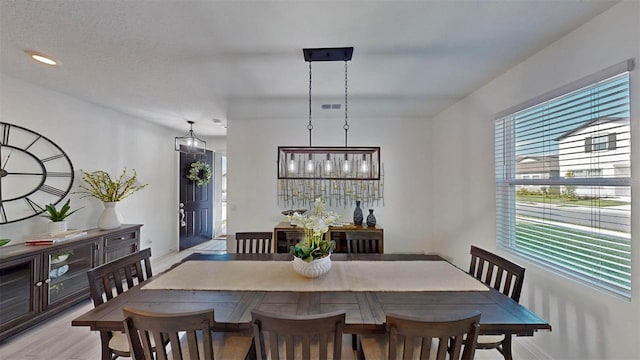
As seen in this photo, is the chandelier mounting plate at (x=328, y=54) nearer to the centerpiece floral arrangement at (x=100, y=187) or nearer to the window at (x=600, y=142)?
the window at (x=600, y=142)

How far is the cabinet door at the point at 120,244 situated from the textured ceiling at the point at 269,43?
1839 millimetres

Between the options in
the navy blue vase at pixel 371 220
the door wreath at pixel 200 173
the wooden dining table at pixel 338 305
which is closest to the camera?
the wooden dining table at pixel 338 305

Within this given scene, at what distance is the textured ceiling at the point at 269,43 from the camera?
1.65 meters

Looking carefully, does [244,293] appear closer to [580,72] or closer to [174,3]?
[174,3]

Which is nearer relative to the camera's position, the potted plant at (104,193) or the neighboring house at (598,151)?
the neighboring house at (598,151)

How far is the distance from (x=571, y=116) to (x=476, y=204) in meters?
1.43

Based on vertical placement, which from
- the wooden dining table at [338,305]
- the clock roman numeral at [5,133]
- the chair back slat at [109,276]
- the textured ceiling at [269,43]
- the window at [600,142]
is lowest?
the wooden dining table at [338,305]

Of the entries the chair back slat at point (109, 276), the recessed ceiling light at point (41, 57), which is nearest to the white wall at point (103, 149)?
the recessed ceiling light at point (41, 57)

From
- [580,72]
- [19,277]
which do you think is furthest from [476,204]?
[19,277]

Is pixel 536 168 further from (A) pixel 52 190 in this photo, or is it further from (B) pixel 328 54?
(A) pixel 52 190

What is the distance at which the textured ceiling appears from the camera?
1.65 m

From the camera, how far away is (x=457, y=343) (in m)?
1.22

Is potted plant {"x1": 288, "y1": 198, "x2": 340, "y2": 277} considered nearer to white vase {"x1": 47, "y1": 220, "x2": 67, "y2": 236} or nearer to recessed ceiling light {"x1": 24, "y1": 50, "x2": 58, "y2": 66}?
recessed ceiling light {"x1": 24, "y1": 50, "x2": 58, "y2": 66}

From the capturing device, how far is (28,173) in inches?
114
